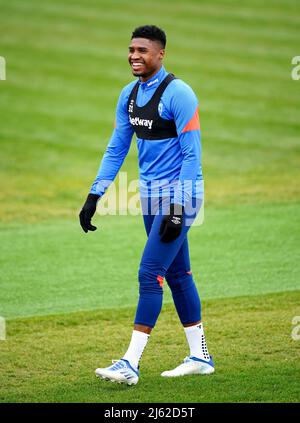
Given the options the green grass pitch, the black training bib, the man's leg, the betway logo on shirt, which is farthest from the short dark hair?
the green grass pitch

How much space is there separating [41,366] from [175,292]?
118 cm

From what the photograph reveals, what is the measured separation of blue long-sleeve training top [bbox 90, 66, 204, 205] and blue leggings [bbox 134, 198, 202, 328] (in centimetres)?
13

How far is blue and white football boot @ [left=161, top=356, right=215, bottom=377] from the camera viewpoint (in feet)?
21.2

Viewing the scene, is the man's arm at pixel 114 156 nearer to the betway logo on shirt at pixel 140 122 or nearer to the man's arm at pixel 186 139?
the betway logo on shirt at pixel 140 122

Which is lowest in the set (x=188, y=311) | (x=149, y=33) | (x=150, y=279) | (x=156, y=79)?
(x=188, y=311)

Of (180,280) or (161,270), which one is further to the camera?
(180,280)

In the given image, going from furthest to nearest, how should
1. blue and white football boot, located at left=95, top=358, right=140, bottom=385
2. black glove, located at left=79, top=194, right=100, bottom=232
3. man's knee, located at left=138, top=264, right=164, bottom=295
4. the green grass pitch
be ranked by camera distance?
the green grass pitch
black glove, located at left=79, top=194, right=100, bottom=232
man's knee, located at left=138, top=264, right=164, bottom=295
blue and white football boot, located at left=95, top=358, right=140, bottom=385

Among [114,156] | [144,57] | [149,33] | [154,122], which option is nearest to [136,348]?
[114,156]

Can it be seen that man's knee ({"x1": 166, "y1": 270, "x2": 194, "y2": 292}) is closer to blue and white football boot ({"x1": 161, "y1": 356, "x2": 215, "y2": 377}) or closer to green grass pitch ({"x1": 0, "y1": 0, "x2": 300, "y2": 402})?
blue and white football boot ({"x1": 161, "y1": 356, "x2": 215, "y2": 377})

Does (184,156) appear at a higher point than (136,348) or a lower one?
higher

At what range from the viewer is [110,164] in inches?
264

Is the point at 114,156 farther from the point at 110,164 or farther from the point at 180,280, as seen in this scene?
the point at 180,280

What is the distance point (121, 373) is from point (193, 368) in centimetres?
67

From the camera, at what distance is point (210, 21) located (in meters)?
22.4
